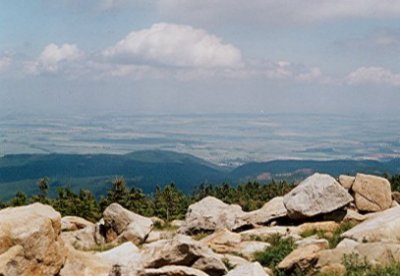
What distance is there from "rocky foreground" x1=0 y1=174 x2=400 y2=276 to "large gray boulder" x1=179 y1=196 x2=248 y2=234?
6cm

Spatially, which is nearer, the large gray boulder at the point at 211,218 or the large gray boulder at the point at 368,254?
the large gray boulder at the point at 368,254

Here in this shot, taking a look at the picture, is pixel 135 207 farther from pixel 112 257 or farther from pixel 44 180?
pixel 112 257

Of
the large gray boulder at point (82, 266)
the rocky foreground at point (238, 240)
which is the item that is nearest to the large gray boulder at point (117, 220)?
the rocky foreground at point (238, 240)

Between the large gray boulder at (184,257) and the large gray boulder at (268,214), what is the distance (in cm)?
1384

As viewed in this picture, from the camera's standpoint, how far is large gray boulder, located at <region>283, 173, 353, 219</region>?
90.7 ft

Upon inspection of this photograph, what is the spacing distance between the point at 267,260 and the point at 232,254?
229 centimetres

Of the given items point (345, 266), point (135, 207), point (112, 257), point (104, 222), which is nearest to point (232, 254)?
point (112, 257)

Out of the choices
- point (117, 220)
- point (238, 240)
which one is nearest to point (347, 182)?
point (238, 240)

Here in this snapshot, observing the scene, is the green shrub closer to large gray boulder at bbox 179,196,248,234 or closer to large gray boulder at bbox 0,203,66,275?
large gray boulder at bbox 0,203,66,275

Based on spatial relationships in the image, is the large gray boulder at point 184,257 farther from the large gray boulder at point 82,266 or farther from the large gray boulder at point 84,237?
the large gray boulder at point 84,237

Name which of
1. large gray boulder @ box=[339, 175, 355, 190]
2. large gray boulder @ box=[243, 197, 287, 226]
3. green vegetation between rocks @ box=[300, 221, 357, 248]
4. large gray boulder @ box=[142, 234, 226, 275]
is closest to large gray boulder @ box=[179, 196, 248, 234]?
large gray boulder @ box=[243, 197, 287, 226]

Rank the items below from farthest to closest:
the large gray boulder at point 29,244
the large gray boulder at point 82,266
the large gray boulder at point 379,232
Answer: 1. the large gray boulder at point 379,232
2. the large gray boulder at point 82,266
3. the large gray boulder at point 29,244

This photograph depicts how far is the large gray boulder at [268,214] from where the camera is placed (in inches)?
1188

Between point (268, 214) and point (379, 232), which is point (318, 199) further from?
point (379, 232)
